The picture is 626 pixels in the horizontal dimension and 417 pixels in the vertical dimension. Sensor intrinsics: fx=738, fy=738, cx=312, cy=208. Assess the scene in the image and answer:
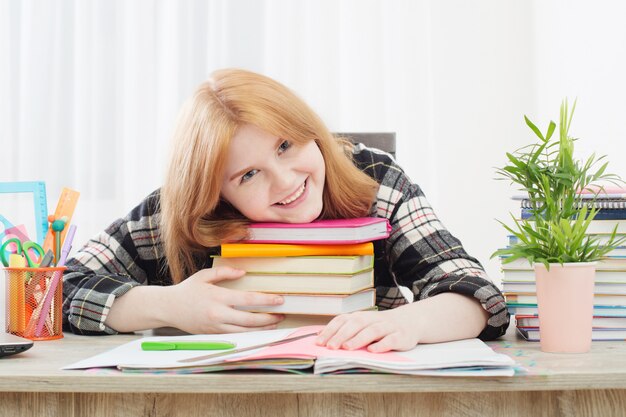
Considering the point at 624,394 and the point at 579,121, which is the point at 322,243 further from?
the point at 579,121

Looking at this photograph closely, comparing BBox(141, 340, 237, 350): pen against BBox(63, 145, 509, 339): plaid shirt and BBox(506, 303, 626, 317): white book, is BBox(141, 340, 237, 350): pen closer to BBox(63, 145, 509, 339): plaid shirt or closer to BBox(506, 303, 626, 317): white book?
BBox(63, 145, 509, 339): plaid shirt

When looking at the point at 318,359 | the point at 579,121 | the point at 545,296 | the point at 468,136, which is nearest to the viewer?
the point at 318,359

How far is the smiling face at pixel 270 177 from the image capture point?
3.43 ft

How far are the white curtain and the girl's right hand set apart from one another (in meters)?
1.58

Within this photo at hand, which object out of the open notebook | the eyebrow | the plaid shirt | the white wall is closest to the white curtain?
the white wall

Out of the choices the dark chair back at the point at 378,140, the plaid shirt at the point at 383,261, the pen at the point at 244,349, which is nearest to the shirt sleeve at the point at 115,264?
the plaid shirt at the point at 383,261

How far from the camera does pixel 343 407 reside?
729 millimetres

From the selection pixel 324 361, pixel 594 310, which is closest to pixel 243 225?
pixel 324 361

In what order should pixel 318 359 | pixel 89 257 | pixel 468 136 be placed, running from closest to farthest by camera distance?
pixel 318 359 < pixel 89 257 < pixel 468 136

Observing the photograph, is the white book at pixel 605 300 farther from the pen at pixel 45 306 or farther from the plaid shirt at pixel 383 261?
the pen at pixel 45 306

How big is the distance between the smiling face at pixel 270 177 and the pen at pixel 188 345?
299 millimetres

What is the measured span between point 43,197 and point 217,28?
165 cm

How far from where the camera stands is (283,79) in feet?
8.43

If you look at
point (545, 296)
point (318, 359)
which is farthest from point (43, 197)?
point (545, 296)
